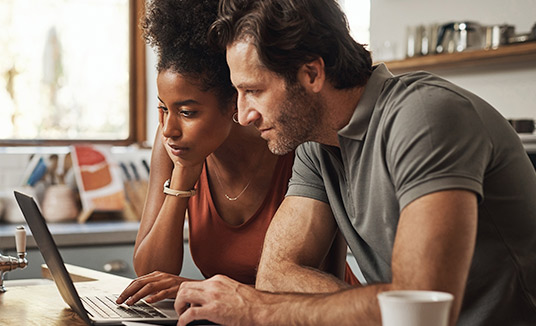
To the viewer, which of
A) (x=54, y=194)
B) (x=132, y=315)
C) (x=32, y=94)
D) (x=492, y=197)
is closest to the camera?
(x=492, y=197)

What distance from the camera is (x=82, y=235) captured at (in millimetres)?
2875

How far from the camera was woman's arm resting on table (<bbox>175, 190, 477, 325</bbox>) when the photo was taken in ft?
3.50

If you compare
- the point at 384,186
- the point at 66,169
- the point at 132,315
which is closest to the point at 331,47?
the point at 384,186

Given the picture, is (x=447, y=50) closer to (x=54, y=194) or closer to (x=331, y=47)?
(x=54, y=194)

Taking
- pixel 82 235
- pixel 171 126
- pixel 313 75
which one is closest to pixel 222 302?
pixel 313 75

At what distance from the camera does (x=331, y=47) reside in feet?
4.67

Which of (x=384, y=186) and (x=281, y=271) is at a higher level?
(x=384, y=186)

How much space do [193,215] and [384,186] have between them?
81 centimetres

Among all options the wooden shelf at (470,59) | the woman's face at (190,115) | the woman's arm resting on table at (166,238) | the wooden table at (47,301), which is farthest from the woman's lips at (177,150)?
the wooden shelf at (470,59)

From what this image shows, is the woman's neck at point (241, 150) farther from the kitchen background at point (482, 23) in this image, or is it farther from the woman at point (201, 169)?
the kitchen background at point (482, 23)

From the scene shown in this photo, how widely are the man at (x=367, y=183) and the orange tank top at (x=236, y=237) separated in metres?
Answer: 0.28

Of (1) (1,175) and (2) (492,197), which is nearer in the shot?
(2) (492,197)

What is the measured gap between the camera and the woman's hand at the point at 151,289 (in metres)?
1.49

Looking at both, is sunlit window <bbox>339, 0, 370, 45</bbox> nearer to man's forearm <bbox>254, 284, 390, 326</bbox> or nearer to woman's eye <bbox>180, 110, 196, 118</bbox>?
woman's eye <bbox>180, 110, 196, 118</bbox>
